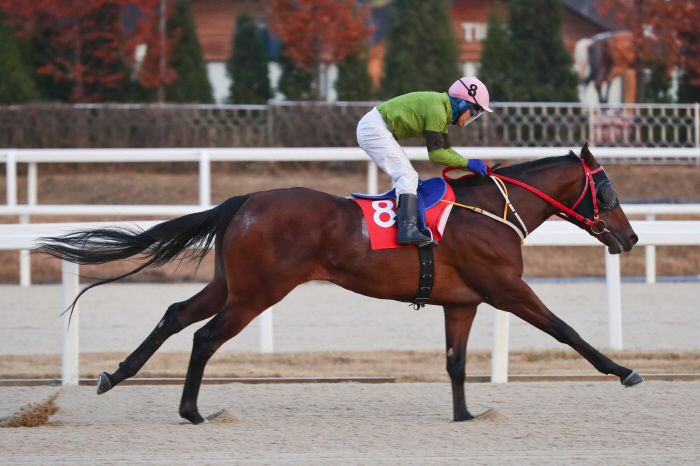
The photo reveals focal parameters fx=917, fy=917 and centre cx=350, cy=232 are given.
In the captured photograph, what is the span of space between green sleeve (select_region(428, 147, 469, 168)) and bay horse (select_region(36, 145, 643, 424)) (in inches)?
7.0

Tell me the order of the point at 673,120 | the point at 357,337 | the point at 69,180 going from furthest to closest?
the point at 673,120 < the point at 69,180 < the point at 357,337

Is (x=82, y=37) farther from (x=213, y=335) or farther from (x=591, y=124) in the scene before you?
(x=213, y=335)

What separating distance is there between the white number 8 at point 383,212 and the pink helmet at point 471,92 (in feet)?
2.00

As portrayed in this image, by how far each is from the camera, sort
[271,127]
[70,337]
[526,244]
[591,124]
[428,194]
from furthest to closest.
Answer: [591,124], [271,127], [526,244], [70,337], [428,194]

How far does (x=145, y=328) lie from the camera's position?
6.69 meters

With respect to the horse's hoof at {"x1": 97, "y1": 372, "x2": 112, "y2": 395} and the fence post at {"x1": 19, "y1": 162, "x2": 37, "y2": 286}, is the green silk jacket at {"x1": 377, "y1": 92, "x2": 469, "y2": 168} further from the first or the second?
the fence post at {"x1": 19, "y1": 162, "x2": 37, "y2": 286}

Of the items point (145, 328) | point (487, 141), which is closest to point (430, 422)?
point (145, 328)

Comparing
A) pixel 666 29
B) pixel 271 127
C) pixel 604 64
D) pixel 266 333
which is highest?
pixel 666 29

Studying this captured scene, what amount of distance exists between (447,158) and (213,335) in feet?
4.45

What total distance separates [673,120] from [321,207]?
33.7ft

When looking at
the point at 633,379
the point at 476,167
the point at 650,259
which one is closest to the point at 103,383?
the point at 476,167

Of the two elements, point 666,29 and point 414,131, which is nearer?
point 414,131

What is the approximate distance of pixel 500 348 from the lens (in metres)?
5.21

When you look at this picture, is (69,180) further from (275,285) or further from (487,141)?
(275,285)
